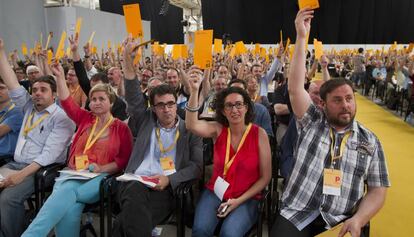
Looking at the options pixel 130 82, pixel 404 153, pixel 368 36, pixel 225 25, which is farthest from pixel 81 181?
pixel 368 36

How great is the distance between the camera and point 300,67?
1.82 m

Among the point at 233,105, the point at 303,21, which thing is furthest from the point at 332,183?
the point at 303,21

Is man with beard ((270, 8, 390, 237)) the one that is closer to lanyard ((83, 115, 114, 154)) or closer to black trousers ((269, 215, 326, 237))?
black trousers ((269, 215, 326, 237))

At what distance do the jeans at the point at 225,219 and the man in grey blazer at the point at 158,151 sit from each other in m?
0.24

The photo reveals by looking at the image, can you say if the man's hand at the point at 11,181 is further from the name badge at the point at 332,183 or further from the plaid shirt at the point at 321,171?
the name badge at the point at 332,183

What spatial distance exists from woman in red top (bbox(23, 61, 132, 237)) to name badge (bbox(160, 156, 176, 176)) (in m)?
0.35

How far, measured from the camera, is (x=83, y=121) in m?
2.54

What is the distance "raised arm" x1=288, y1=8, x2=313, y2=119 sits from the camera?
1.76 m

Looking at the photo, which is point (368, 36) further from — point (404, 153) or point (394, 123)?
point (404, 153)

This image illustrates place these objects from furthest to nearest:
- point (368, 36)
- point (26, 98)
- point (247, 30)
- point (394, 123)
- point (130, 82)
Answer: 1. point (247, 30)
2. point (368, 36)
3. point (394, 123)
4. point (26, 98)
5. point (130, 82)

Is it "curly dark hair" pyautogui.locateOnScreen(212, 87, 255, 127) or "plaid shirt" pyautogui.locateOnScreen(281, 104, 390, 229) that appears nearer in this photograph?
"plaid shirt" pyautogui.locateOnScreen(281, 104, 390, 229)

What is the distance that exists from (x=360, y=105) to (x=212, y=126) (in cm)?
773

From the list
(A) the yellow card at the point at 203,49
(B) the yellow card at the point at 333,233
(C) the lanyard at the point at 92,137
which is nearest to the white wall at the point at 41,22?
(A) the yellow card at the point at 203,49

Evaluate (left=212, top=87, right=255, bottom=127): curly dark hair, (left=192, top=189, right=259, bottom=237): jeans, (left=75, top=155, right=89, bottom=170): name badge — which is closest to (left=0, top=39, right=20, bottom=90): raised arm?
(left=75, top=155, right=89, bottom=170): name badge
